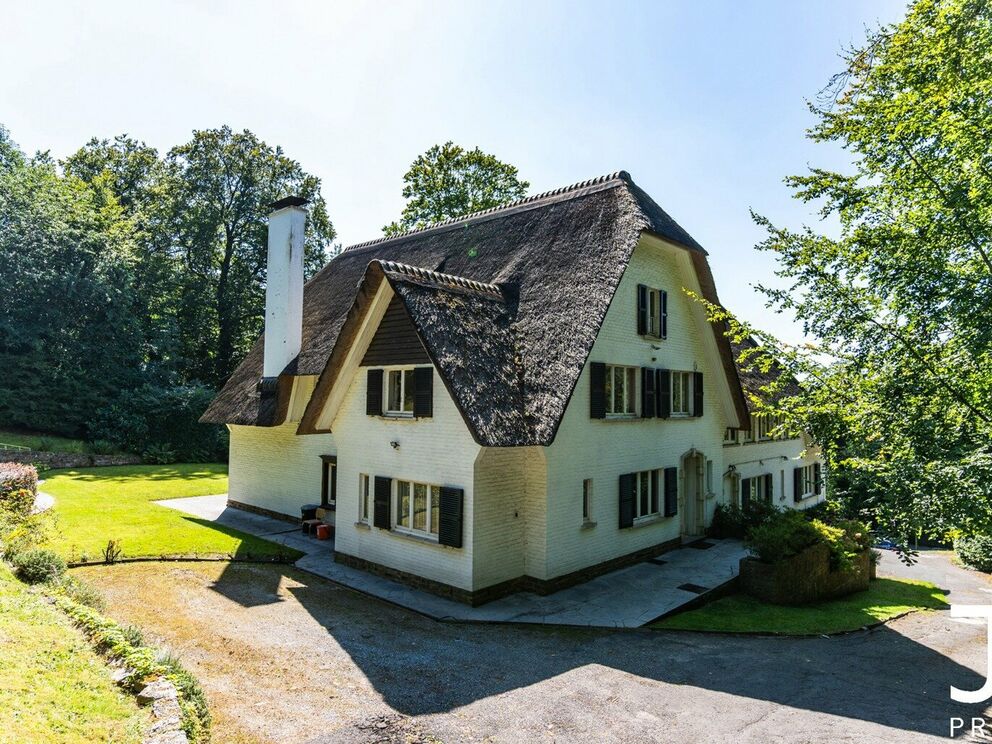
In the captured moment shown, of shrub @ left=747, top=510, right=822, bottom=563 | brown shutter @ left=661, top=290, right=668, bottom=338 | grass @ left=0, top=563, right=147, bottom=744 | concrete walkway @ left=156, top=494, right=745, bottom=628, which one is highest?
brown shutter @ left=661, top=290, right=668, bottom=338

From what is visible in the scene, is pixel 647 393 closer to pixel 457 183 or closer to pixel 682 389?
pixel 682 389

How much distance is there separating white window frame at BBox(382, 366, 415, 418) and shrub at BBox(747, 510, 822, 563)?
952cm

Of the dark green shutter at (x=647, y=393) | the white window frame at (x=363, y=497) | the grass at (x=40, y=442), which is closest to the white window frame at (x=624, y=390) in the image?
the dark green shutter at (x=647, y=393)

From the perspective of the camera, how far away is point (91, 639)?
8.02m

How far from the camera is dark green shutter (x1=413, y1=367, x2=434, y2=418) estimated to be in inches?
504

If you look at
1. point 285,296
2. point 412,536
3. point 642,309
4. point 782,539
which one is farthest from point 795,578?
point 285,296

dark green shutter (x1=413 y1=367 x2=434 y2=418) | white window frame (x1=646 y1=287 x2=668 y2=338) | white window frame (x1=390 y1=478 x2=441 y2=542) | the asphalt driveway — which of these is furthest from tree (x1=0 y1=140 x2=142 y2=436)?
white window frame (x1=646 y1=287 x2=668 y2=338)

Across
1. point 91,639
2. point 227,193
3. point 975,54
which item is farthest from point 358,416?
point 227,193

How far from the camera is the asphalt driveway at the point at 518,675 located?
7.45 meters

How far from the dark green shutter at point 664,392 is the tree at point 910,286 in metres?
5.65

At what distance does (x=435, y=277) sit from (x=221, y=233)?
37051 mm

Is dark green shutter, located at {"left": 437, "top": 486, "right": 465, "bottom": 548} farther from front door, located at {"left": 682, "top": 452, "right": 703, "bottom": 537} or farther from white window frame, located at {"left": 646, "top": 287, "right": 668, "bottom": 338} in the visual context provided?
front door, located at {"left": 682, "top": 452, "right": 703, "bottom": 537}

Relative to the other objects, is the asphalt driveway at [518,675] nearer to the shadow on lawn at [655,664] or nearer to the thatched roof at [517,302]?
the shadow on lawn at [655,664]

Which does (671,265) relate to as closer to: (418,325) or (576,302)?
(576,302)
